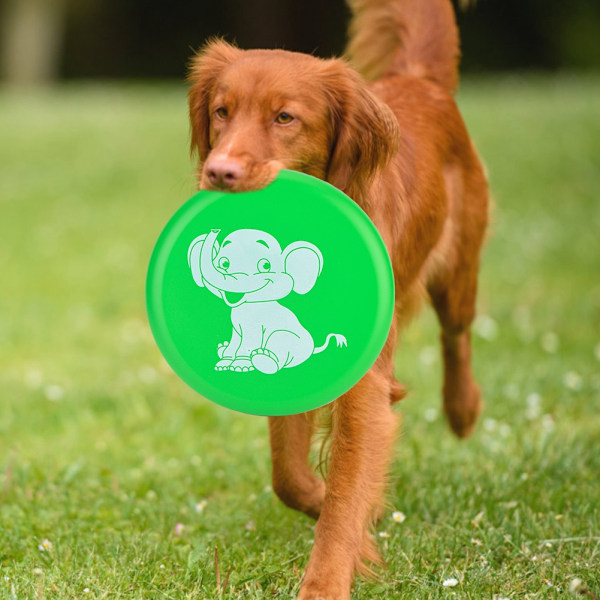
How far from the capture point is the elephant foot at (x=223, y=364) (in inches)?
119

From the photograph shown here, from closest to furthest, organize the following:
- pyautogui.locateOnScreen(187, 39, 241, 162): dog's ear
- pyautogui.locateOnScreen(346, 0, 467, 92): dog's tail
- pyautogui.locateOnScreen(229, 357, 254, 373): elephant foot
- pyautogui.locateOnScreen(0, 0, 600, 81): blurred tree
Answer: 1. pyautogui.locateOnScreen(229, 357, 254, 373): elephant foot
2. pyautogui.locateOnScreen(187, 39, 241, 162): dog's ear
3. pyautogui.locateOnScreen(346, 0, 467, 92): dog's tail
4. pyautogui.locateOnScreen(0, 0, 600, 81): blurred tree

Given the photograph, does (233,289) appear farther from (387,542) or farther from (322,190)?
(387,542)

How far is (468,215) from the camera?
14.2ft

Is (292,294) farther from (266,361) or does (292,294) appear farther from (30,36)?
(30,36)

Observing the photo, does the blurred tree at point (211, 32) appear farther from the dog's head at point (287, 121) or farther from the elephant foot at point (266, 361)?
the elephant foot at point (266, 361)

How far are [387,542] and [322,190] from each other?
1285 millimetres

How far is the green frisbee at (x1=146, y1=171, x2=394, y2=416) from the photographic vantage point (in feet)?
9.71

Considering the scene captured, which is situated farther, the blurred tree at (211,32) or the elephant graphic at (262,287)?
the blurred tree at (211,32)

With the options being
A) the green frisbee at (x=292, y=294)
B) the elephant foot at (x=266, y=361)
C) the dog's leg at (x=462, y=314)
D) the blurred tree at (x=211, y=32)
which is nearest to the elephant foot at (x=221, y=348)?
the green frisbee at (x=292, y=294)

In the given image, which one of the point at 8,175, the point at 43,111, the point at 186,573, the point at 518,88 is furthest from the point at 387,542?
the point at 518,88

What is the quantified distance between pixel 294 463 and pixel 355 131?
1.23 metres

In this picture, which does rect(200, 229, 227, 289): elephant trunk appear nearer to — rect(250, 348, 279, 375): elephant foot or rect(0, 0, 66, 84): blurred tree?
rect(250, 348, 279, 375): elephant foot

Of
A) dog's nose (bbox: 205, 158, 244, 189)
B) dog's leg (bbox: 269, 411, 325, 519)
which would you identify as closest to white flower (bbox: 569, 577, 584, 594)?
dog's leg (bbox: 269, 411, 325, 519)

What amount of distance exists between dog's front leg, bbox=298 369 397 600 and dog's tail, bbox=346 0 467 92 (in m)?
1.91
